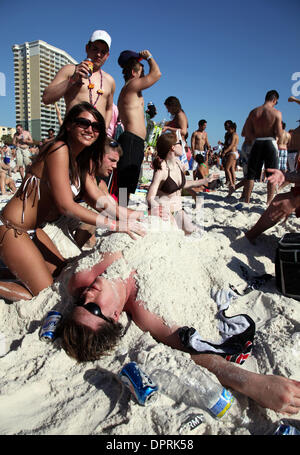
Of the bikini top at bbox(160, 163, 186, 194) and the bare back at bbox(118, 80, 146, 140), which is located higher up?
the bare back at bbox(118, 80, 146, 140)

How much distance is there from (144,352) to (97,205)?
144 cm

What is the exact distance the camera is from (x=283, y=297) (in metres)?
2.19

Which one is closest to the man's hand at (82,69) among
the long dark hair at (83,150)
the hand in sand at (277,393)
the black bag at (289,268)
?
the long dark hair at (83,150)

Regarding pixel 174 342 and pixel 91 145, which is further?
pixel 91 145

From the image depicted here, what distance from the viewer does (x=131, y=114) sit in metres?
3.49

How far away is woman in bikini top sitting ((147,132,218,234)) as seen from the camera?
130 inches

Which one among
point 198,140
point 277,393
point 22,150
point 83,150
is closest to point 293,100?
point 83,150

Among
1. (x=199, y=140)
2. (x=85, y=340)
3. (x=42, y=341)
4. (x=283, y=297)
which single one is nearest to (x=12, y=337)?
(x=42, y=341)

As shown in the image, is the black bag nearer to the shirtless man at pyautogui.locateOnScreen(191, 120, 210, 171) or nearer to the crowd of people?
the crowd of people

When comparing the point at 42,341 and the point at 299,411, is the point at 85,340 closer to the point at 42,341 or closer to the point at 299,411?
the point at 42,341

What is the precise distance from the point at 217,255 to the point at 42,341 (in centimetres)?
163

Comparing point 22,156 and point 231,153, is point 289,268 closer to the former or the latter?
point 231,153

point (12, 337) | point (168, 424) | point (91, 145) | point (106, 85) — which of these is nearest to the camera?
point (168, 424)

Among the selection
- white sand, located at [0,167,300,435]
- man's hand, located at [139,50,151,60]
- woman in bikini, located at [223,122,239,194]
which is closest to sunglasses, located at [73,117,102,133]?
white sand, located at [0,167,300,435]
